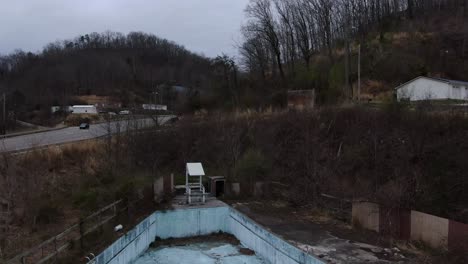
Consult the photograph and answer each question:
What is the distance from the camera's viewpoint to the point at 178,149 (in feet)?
89.1

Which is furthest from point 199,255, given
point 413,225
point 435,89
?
point 435,89

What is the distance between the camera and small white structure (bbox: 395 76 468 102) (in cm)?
3484

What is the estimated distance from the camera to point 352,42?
52.4 m

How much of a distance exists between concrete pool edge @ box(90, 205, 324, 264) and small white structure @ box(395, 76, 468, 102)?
25941mm

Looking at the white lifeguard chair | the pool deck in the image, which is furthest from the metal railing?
the pool deck

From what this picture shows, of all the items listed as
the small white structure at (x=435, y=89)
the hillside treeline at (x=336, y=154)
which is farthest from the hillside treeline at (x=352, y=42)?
the hillside treeline at (x=336, y=154)

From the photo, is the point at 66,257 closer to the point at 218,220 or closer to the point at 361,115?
the point at 218,220

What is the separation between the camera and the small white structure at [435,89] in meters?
34.8

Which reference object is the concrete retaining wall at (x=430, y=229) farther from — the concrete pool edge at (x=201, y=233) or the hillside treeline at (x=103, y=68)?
the hillside treeline at (x=103, y=68)

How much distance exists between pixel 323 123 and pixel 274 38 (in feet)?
93.0

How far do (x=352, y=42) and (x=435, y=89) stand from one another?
18826 mm

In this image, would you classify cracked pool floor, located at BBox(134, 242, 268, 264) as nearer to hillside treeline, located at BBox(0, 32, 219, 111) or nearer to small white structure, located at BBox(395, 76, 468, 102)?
small white structure, located at BBox(395, 76, 468, 102)

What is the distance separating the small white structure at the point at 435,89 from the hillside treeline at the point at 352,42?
4.71m

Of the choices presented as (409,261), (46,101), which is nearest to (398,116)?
(409,261)
